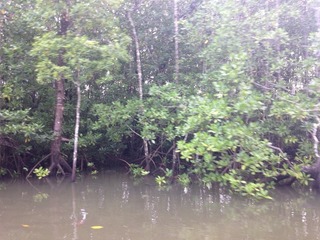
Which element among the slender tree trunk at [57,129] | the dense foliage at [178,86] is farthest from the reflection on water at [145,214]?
the slender tree trunk at [57,129]

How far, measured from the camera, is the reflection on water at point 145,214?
4.96 m

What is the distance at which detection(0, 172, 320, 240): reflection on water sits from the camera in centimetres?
496

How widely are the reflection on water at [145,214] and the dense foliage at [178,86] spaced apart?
0.41 m

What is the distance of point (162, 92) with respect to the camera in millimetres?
7648

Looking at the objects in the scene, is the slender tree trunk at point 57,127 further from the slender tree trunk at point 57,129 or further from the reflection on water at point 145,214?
the reflection on water at point 145,214

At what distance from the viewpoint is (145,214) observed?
19.2ft

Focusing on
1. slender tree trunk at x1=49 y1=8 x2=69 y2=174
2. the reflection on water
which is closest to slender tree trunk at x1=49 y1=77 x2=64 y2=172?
slender tree trunk at x1=49 y1=8 x2=69 y2=174

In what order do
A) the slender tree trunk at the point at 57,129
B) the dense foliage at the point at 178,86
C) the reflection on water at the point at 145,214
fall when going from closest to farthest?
the reflection on water at the point at 145,214 < the dense foliage at the point at 178,86 < the slender tree trunk at the point at 57,129

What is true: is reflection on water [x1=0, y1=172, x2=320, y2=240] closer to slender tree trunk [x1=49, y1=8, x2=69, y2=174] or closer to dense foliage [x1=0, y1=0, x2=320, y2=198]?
dense foliage [x1=0, y1=0, x2=320, y2=198]

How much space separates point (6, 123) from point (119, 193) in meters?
2.69

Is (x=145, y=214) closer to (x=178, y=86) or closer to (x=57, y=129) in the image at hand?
(x=178, y=86)

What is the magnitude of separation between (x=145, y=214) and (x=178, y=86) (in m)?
3.19

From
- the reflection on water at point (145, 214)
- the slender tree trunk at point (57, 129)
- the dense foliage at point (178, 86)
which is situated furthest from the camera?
the slender tree trunk at point (57, 129)

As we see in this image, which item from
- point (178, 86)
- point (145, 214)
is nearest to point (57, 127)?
point (178, 86)
